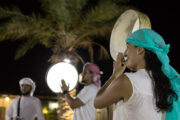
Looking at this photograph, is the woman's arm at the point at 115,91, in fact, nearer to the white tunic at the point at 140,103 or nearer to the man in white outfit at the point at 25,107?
the white tunic at the point at 140,103

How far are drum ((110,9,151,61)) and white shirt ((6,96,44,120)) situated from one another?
13.6ft

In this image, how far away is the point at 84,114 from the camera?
4969 millimetres

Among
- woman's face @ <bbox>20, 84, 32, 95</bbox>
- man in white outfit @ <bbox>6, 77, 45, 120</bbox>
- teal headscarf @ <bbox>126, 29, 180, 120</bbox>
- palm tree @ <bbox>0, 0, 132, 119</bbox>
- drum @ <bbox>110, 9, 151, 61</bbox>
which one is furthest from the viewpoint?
palm tree @ <bbox>0, 0, 132, 119</bbox>

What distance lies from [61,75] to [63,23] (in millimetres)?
3977

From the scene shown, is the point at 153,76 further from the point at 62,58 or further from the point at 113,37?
the point at 62,58

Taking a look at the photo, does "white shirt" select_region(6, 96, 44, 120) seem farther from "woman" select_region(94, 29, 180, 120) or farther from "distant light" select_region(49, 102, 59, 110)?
"distant light" select_region(49, 102, 59, 110)

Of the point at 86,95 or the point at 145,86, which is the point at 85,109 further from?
the point at 145,86

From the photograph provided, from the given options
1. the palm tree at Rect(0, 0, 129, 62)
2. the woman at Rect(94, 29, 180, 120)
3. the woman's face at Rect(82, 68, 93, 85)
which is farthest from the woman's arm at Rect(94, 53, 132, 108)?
the palm tree at Rect(0, 0, 129, 62)

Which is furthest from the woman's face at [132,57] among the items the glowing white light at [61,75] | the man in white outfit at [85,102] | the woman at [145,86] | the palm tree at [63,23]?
the palm tree at [63,23]

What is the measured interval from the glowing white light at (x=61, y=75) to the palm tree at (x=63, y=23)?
123 inches

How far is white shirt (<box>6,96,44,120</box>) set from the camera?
21.5 feet

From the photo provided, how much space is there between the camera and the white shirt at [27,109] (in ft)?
21.5

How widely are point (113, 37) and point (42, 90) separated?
59.1 feet

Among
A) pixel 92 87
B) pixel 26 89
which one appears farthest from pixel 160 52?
pixel 26 89
